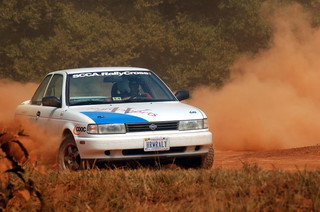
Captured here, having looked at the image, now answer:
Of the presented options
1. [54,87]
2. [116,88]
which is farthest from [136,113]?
[54,87]

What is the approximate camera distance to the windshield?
1264cm

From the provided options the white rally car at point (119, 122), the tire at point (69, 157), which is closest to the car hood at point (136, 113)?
the white rally car at point (119, 122)

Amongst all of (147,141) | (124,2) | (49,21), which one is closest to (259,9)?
(124,2)

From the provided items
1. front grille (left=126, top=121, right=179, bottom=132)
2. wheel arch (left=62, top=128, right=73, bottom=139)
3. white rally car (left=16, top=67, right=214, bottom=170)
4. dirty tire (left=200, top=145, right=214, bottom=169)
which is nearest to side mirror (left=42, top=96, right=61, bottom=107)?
white rally car (left=16, top=67, right=214, bottom=170)

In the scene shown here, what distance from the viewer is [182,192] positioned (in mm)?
8281

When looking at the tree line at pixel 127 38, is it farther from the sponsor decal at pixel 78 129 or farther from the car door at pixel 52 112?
the sponsor decal at pixel 78 129

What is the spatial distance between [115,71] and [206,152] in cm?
225

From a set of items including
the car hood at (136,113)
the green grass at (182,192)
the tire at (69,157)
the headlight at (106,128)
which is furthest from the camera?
the tire at (69,157)

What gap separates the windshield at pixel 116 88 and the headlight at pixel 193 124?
1.20m

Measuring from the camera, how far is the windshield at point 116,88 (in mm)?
12641

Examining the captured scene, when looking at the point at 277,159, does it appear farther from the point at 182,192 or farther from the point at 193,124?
the point at 182,192

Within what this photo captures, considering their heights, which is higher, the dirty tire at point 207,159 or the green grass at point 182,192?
the dirty tire at point 207,159

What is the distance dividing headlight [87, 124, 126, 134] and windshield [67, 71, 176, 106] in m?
1.23

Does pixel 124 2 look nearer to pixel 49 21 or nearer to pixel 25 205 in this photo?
pixel 49 21
